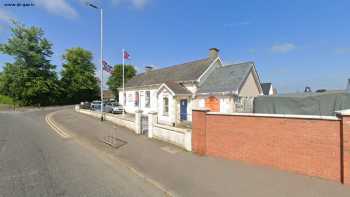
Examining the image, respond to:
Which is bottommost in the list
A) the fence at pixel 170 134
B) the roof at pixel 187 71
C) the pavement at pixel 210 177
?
the pavement at pixel 210 177

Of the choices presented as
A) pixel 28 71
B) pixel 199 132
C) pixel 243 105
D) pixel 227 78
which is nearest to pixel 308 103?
pixel 243 105

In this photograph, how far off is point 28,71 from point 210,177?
4903 cm

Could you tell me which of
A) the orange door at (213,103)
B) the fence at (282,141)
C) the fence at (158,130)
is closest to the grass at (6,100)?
the fence at (158,130)

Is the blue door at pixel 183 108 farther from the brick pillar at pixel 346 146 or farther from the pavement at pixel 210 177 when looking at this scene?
the brick pillar at pixel 346 146

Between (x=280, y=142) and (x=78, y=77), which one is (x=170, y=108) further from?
(x=78, y=77)

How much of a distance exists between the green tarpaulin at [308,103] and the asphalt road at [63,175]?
847 centimetres

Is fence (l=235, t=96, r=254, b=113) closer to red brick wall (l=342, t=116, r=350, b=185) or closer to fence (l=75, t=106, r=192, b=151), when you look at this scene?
fence (l=75, t=106, r=192, b=151)

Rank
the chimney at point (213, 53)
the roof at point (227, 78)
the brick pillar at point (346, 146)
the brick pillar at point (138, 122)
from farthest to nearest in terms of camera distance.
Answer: the chimney at point (213, 53) < the roof at point (227, 78) < the brick pillar at point (138, 122) < the brick pillar at point (346, 146)

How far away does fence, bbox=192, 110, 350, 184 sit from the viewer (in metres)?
5.14

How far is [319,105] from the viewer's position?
9258 mm

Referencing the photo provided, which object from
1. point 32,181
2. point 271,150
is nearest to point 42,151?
point 32,181

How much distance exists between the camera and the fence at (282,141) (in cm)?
514

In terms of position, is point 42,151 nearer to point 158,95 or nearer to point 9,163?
point 9,163

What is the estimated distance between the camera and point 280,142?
238 inches
